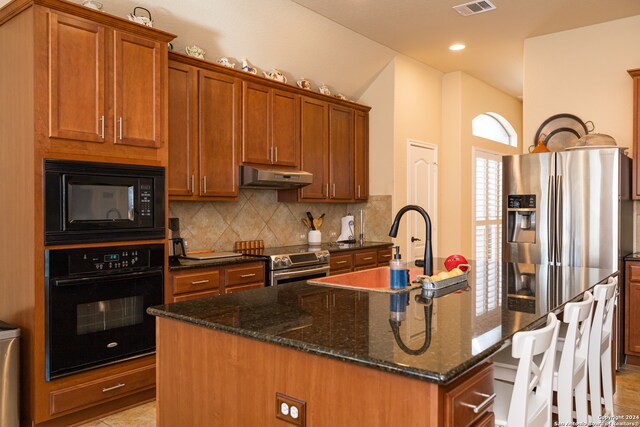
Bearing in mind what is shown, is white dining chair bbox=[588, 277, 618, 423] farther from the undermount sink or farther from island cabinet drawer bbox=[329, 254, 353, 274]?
island cabinet drawer bbox=[329, 254, 353, 274]

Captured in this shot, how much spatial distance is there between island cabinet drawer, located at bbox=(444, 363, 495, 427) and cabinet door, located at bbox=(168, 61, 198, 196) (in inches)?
113

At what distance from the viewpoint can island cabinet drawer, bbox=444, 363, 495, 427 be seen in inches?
50.7

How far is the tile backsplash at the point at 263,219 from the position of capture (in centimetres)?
430

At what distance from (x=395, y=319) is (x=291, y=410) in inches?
18.7

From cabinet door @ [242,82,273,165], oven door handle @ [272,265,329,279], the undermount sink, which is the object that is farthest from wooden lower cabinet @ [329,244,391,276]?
the undermount sink

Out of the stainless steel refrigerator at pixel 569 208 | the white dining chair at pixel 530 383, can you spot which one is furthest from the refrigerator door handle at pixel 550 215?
the white dining chair at pixel 530 383

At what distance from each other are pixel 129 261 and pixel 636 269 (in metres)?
3.92

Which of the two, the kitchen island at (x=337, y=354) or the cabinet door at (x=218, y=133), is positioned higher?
the cabinet door at (x=218, y=133)

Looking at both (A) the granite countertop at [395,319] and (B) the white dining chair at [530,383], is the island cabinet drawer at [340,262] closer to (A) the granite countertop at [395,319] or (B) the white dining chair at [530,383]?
(A) the granite countertop at [395,319]

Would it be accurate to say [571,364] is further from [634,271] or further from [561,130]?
[561,130]

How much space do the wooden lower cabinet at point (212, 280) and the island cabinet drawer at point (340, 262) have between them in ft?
3.02

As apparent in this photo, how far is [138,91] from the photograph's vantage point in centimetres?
321

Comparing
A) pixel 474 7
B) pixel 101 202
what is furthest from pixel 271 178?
pixel 474 7

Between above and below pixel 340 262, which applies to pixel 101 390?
below
